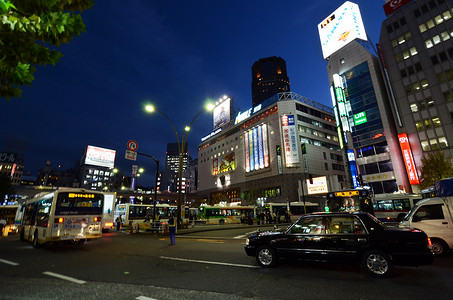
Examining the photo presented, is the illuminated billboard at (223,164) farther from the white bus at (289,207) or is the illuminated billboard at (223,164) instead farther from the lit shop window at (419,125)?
the lit shop window at (419,125)

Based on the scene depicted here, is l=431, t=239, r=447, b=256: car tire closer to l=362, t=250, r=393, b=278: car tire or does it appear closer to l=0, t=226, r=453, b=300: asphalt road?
l=0, t=226, r=453, b=300: asphalt road

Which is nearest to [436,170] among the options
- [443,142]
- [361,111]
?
[443,142]

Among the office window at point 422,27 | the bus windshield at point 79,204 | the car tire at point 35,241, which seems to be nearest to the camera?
the bus windshield at point 79,204

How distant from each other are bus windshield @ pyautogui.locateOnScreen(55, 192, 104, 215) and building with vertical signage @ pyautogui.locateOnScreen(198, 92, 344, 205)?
44118 millimetres

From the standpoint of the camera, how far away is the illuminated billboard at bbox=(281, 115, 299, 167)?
56.9 metres

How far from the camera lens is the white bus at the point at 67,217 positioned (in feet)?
34.4

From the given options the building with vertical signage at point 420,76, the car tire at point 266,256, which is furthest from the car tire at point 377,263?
the building with vertical signage at point 420,76

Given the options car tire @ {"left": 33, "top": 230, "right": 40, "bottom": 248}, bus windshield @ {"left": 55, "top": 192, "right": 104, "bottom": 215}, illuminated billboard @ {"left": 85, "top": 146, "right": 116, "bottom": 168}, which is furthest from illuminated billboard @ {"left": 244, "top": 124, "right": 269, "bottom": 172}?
car tire @ {"left": 33, "top": 230, "right": 40, "bottom": 248}

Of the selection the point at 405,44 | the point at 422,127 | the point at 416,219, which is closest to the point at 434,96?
the point at 422,127

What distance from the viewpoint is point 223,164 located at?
7894cm

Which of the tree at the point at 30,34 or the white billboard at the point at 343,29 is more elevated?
the white billboard at the point at 343,29

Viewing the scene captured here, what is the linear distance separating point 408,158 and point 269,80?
358 ft

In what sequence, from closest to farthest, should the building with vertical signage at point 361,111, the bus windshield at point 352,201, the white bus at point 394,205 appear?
the bus windshield at point 352,201 < the white bus at point 394,205 < the building with vertical signage at point 361,111

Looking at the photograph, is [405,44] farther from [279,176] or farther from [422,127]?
[279,176]
